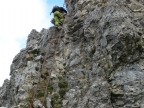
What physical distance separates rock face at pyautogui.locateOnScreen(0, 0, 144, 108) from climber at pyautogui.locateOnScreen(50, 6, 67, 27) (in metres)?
0.77

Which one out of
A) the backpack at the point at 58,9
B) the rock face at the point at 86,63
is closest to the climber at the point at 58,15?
the backpack at the point at 58,9

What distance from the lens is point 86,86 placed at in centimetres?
1931

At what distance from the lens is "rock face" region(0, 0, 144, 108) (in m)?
17.8

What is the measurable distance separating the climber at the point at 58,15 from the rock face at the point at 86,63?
771 mm

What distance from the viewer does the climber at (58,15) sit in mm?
26781

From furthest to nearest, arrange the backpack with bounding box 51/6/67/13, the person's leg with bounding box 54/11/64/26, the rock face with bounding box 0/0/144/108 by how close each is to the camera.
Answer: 1. the backpack with bounding box 51/6/67/13
2. the person's leg with bounding box 54/11/64/26
3. the rock face with bounding box 0/0/144/108

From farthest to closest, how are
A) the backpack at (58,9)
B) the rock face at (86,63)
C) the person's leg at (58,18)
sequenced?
1. the backpack at (58,9)
2. the person's leg at (58,18)
3. the rock face at (86,63)

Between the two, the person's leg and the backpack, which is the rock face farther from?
the backpack

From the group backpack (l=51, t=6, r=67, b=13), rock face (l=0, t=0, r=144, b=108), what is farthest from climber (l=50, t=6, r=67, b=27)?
rock face (l=0, t=0, r=144, b=108)

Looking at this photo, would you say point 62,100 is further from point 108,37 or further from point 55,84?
point 108,37

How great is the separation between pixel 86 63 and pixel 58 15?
7.97m

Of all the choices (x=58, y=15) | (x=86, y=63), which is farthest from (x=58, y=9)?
(x=86, y=63)

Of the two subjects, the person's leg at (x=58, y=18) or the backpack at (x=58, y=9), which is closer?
the person's leg at (x=58, y=18)

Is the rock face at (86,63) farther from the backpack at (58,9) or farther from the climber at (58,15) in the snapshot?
the backpack at (58,9)
